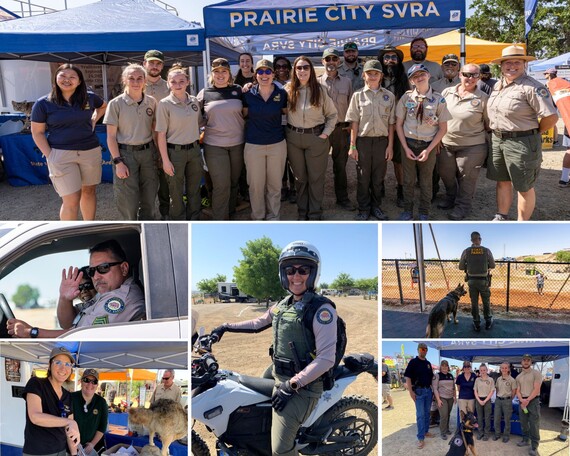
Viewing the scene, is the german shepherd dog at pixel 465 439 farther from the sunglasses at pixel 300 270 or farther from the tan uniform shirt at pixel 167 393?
the tan uniform shirt at pixel 167 393

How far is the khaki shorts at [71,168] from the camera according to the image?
4.75m

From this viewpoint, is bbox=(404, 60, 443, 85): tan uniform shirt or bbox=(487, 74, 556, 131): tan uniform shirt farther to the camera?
bbox=(404, 60, 443, 85): tan uniform shirt

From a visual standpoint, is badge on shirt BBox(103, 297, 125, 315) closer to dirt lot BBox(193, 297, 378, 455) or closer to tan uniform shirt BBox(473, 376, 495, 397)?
dirt lot BBox(193, 297, 378, 455)

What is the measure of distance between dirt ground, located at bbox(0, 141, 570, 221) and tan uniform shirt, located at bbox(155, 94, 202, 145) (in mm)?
1150

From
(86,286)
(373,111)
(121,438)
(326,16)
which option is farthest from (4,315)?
(326,16)

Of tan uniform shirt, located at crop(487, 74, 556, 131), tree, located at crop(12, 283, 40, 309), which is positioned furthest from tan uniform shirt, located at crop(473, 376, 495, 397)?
tan uniform shirt, located at crop(487, 74, 556, 131)

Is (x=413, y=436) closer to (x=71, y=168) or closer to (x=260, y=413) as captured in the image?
(x=260, y=413)

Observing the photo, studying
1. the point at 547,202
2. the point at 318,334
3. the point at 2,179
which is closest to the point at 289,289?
the point at 318,334

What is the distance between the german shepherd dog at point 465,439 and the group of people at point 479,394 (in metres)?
0.03

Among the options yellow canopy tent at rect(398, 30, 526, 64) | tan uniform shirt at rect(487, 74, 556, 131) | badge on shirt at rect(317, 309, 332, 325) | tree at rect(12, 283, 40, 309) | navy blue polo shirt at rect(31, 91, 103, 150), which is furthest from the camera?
yellow canopy tent at rect(398, 30, 526, 64)

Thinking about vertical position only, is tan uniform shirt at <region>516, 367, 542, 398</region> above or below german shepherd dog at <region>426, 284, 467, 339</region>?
below

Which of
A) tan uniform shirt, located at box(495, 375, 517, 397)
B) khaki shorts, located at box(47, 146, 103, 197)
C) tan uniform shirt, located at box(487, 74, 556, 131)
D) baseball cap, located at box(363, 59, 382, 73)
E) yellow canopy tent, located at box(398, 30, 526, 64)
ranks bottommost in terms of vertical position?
tan uniform shirt, located at box(495, 375, 517, 397)

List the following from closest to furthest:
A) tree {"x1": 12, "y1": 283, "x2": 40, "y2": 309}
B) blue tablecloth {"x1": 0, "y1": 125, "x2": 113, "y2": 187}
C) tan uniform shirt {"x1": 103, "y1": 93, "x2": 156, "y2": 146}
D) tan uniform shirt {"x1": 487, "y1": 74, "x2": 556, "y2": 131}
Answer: tree {"x1": 12, "y1": 283, "x2": 40, "y2": 309} → tan uniform shirt {"x1": 487, "y1": 74, "x2": 556, "y2": 131} → tan uniform shirt {"x1": 103, "y1": 93, "x2": 156, "y2": 146} → blue tablecloth {"x1": 0, "y1": 125, "x2": 113, "y2": 187}

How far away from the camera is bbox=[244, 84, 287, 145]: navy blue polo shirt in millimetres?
5059
